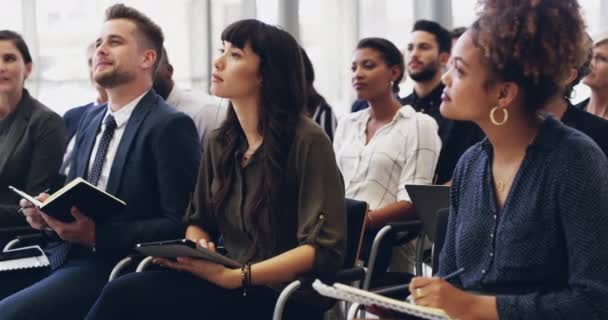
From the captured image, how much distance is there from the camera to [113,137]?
3047 millimetres

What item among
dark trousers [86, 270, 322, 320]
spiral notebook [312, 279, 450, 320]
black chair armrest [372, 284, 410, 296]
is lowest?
dark trousers [86, 270, 322, 320]

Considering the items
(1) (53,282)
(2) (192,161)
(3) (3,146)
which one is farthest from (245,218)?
(3) (3,146)

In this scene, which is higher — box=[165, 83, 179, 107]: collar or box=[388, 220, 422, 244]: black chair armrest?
box=[165, 83, 179, 107]: collar

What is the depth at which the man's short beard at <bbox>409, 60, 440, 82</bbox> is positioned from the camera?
4.55m

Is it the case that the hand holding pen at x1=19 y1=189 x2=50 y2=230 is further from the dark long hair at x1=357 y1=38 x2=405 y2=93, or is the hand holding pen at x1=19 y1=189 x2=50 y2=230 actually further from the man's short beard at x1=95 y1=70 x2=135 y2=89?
the dark long hair at x1=357 y1=38 x2=405 y2=93

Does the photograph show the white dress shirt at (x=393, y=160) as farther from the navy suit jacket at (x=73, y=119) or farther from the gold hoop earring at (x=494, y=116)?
the gold hoop earring at (x=494, y=116)

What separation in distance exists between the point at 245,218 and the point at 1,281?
108 cm

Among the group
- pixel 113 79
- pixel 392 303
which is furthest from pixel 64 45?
pixel 392 303

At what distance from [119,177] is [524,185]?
1520 mm

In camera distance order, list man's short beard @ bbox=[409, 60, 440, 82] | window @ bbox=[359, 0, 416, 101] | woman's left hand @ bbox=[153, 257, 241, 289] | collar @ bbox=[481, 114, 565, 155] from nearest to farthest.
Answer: collar @ bbox=[481, 114, 565, 155]
woman's left hand @ bbox=[153, 257, 241, 289]
man's short beard @ bbox=[409, 60, 440, 82]
window @ bbox=[359, 0, 416, 101]

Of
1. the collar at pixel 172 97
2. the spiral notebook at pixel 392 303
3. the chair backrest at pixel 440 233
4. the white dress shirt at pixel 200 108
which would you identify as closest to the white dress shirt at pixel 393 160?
the white dress shirt at pixel 200 108

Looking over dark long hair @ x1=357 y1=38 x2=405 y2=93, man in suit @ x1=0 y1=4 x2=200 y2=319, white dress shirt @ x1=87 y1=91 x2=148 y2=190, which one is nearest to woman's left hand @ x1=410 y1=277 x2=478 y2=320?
man in suit @ x1=0 y1=4 x2=200 y2=319

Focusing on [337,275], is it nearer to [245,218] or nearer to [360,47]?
[245,218]

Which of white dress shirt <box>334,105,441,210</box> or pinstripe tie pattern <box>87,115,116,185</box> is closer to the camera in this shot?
pinstripe tie pattern <box>87,115,116,185</box>
